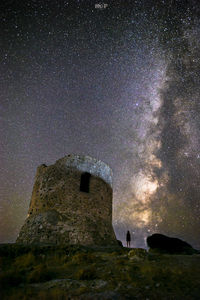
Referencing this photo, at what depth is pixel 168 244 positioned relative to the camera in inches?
663

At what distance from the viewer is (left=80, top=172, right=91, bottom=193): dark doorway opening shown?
1135 centimetres

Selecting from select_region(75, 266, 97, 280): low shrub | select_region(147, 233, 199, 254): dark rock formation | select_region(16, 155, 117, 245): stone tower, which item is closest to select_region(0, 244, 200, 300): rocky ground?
select_region(75, 266, 97, 280): low shrub

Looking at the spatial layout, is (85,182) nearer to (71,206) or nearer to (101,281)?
(71,206)

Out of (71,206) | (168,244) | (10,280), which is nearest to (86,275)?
(10,280)

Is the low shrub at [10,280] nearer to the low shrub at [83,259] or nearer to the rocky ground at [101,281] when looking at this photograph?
the rocky ground at [101,281]

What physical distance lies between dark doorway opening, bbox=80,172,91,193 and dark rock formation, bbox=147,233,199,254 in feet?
31.5

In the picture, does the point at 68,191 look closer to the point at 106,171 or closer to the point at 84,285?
the point at 106,171

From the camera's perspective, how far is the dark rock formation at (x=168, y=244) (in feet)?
51.4

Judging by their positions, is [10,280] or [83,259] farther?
[83,259]

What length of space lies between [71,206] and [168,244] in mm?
12427

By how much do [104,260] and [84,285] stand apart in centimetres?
237

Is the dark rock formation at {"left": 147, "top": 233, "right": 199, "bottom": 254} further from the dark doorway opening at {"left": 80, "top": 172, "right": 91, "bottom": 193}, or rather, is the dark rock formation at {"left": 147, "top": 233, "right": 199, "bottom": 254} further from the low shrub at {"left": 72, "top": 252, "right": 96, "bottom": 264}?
the low shrub at {"left": 72, "top": 252, "right": 96, "bottom": 264}

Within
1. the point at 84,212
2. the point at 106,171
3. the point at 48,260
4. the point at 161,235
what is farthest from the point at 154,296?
the point at 161,235

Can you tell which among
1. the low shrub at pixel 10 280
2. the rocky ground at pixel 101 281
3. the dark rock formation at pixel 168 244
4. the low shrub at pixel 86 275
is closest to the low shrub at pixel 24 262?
the rocky ground at pixel 101 281
